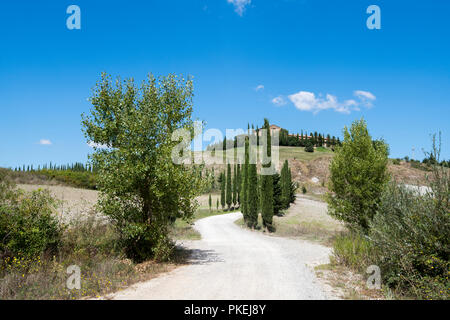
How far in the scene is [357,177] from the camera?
17984mm

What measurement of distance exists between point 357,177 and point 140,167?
13.7 m

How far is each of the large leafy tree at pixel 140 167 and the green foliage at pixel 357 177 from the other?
36.5 ft

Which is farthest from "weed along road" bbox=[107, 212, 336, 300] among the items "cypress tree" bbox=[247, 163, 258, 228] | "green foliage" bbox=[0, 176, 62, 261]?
"cypress tree" bbox=[247, 163, 258, 228]

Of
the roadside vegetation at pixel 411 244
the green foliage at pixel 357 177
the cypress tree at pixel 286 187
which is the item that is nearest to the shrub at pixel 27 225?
the roadside vegetation at pixel 411 244

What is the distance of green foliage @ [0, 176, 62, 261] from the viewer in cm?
883

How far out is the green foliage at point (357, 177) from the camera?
17859mm

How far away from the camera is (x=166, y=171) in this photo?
1105cm

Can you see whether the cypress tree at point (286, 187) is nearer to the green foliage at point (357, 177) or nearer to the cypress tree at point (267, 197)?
the cypress tree at point (267, 197)

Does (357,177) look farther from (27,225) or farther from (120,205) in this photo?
(27,225)

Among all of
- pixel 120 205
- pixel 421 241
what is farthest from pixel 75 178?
pixel 421 241
